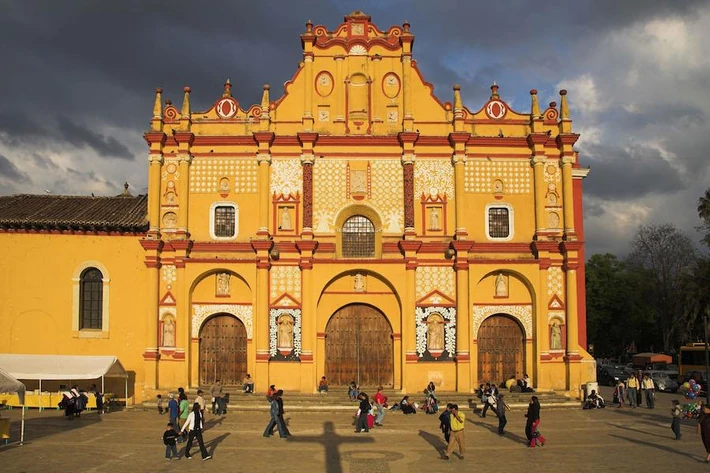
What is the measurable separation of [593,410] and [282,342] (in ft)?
43.8

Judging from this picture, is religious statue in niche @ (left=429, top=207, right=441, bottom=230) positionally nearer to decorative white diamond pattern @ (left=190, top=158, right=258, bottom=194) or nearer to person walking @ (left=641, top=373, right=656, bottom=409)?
decorative white diamond pattern @ (left=190, top=158, right=258, bottom=194)

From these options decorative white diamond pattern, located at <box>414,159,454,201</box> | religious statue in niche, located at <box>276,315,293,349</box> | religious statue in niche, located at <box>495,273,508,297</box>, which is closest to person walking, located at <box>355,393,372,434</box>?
religious statue in niche, located at <box>276,315,293,349</box>

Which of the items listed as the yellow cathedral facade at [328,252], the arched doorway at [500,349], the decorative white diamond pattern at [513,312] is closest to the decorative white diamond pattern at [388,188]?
the yellow cathedral facade at [328,252]

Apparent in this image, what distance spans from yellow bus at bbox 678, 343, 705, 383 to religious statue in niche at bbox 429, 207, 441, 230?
23.0 m

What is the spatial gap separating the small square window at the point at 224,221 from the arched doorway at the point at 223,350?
12.0ft

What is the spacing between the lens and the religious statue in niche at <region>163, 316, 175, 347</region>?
3084 centimetres

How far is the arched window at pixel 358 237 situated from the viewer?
3178cm

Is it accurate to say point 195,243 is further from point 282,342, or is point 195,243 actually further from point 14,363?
point 14,363

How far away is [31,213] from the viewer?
108 feet

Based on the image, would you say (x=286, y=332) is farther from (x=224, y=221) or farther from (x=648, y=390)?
(x=648, y=390)

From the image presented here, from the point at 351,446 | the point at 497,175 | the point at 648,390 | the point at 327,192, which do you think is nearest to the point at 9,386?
the point at 351,446

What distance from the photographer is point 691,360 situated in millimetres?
45688

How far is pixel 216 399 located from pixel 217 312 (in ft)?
16.7

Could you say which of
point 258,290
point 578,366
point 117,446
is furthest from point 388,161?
point 117,446
